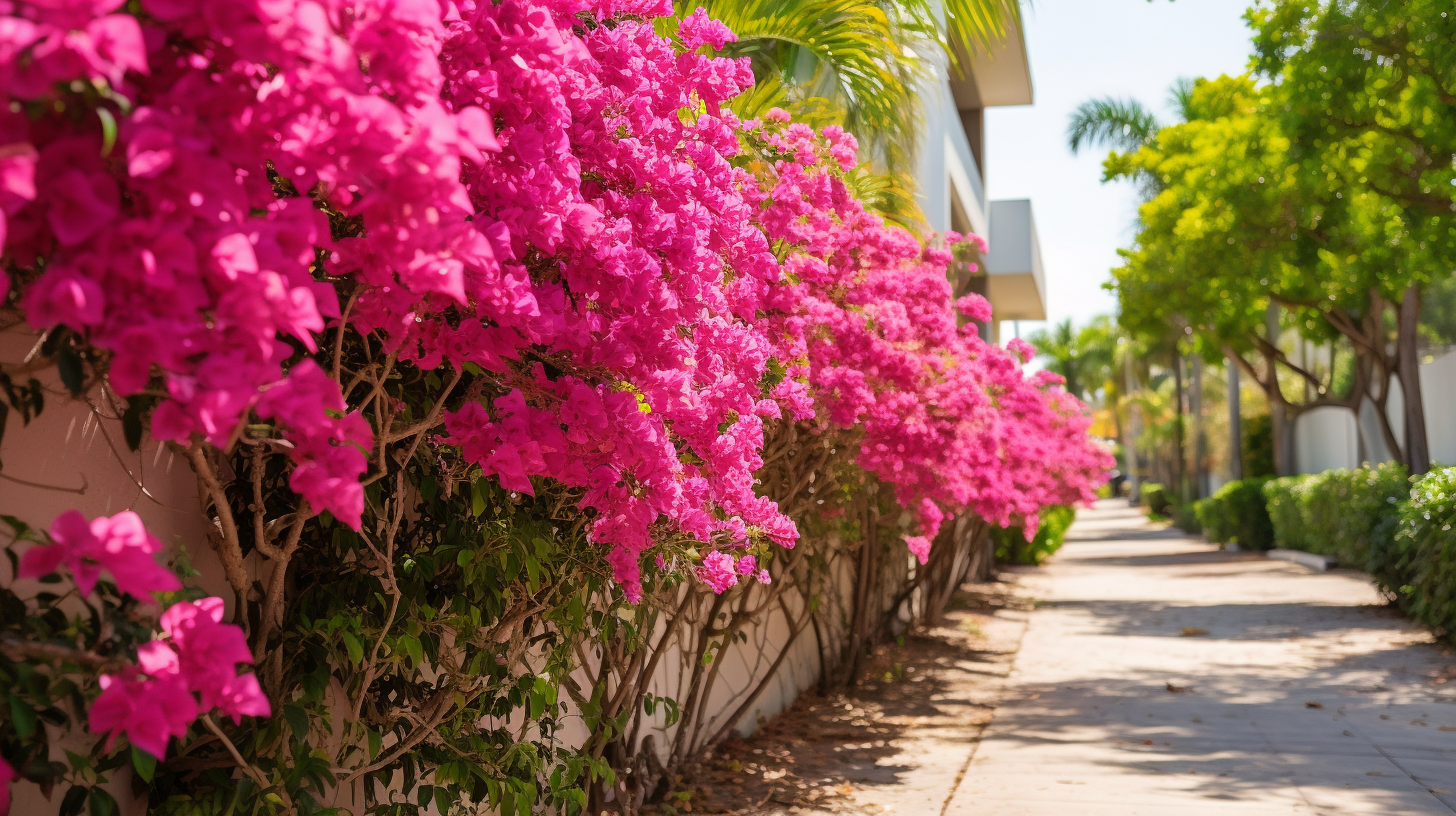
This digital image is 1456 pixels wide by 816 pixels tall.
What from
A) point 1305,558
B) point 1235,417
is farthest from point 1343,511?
point 1235,417

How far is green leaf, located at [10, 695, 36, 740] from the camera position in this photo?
6.43 feet

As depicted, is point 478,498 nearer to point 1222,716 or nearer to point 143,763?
point 143,763

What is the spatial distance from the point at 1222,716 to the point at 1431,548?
4393 mm

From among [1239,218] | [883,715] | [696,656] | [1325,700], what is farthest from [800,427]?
[1239,218]

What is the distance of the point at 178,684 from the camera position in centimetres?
180

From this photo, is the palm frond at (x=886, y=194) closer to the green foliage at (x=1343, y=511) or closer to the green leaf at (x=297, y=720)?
the green leaf at (x=297, y=720)

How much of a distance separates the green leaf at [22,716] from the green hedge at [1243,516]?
29040 mm

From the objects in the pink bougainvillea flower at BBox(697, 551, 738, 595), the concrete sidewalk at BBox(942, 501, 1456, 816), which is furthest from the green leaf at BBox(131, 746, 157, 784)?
the concrete sidewalk at BBox(942, 501, 1456, 816)

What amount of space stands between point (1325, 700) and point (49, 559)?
9.05 meters

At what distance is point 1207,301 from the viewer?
2166cm

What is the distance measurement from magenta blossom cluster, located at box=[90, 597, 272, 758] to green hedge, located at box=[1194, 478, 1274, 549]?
2897 centimetres

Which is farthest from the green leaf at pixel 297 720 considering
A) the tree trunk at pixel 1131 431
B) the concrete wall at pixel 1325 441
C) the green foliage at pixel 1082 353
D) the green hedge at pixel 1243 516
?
the tree trunk at pixel 1131 431

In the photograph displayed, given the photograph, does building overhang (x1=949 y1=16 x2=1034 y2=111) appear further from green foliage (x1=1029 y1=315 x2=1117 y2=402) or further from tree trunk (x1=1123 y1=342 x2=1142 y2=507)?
tree trunk (x1=1123 y1=342 x2=1142 y2=507)

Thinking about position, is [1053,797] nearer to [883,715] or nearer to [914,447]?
[914,447]
